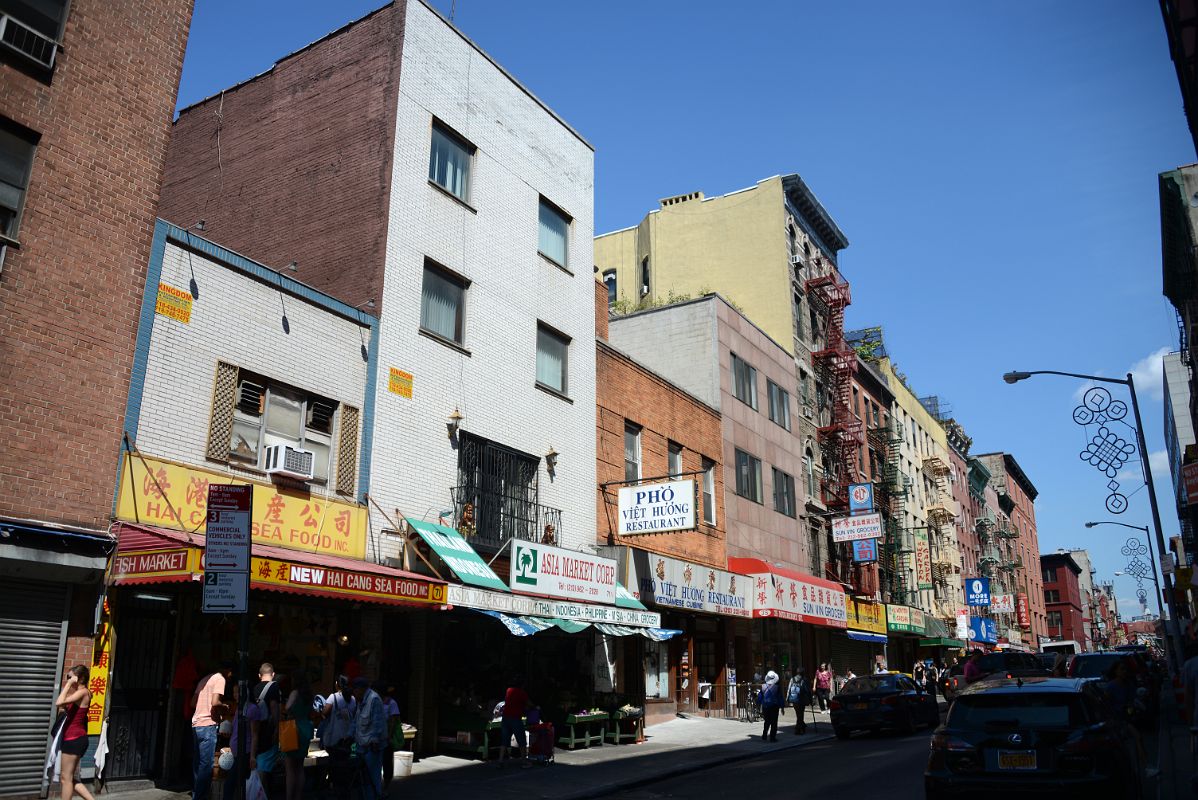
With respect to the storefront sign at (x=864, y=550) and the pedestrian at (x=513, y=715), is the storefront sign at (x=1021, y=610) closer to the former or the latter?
the storefront sign at (x=864, y=550)

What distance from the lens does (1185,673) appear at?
38.6ft

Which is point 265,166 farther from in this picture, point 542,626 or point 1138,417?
point 1138,417

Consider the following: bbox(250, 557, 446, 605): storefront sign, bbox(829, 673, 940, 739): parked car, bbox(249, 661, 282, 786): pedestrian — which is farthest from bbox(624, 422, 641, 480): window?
bbox(249, 661, 282, 786): pedestrian

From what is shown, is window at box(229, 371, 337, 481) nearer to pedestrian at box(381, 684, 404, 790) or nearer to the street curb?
pedestrian at box(381, 684, 404, 790)

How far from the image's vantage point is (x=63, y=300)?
Answer: 41.2 ft

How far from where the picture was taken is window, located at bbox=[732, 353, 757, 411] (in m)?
32.1

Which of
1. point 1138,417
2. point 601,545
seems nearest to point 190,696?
point 601,545

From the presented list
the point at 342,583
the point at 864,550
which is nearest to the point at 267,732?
the point at 342,583

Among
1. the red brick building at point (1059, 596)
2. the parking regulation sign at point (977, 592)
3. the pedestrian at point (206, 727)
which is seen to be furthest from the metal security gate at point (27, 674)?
the red brick building at point (1059, 596)

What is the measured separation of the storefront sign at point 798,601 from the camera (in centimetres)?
2794

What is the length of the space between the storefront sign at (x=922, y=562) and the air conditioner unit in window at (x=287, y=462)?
4075cm

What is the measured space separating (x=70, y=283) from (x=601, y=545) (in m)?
13.4

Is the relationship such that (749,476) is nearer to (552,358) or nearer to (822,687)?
(822,687)

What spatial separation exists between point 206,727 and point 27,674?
2341 mm
